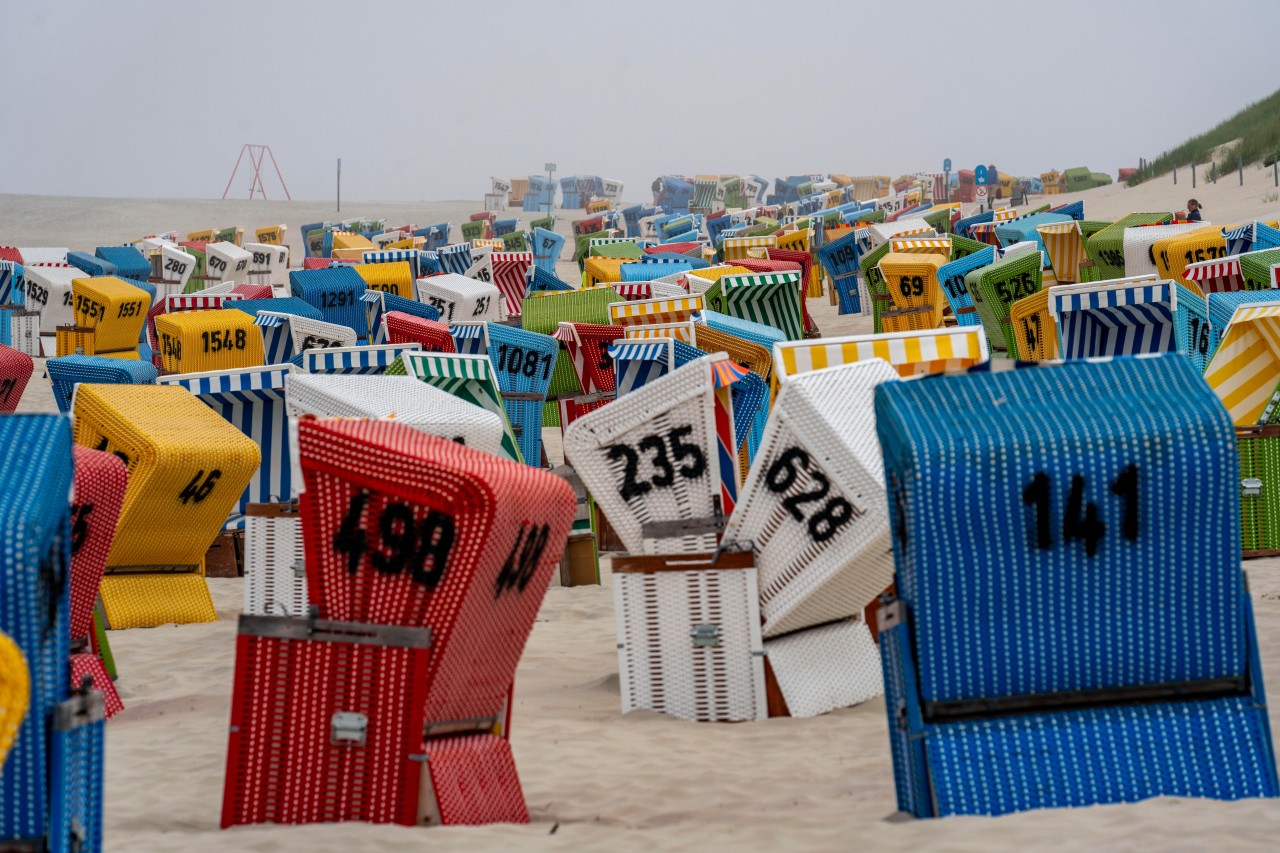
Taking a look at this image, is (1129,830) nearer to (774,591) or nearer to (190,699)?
(774,591)

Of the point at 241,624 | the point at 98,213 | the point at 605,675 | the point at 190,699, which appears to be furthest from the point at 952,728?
the point at 98,213

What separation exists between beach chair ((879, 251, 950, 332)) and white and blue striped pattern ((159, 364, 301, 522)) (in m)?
9.70

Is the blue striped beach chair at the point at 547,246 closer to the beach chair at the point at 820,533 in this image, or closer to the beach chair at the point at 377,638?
the beach chair at the point at 820,533

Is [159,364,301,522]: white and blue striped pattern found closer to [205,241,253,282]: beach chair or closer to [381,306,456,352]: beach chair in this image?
[381,306,456,352]: beach chair

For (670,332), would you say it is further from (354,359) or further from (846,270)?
(846,270)

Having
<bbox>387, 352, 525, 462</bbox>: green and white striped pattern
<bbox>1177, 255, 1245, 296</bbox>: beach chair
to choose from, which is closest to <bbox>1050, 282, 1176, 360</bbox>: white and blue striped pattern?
<bbox>1177, 255, 1245, 296</bbox>: beach chair

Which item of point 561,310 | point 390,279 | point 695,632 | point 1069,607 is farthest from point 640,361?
point 390,279

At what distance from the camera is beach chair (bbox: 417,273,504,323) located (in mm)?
23250

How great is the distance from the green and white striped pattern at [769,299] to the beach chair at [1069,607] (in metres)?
12.5

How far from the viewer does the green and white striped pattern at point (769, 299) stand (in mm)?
17234

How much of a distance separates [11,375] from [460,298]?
8.42 meters

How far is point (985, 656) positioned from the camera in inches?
182

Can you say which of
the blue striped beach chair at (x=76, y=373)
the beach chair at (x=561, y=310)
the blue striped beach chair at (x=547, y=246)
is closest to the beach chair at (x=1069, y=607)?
the blue striped beach chair at (x=76, y=373)

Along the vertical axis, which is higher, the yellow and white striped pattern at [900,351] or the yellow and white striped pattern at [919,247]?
the yellow and white striped pattern at [900,351]
